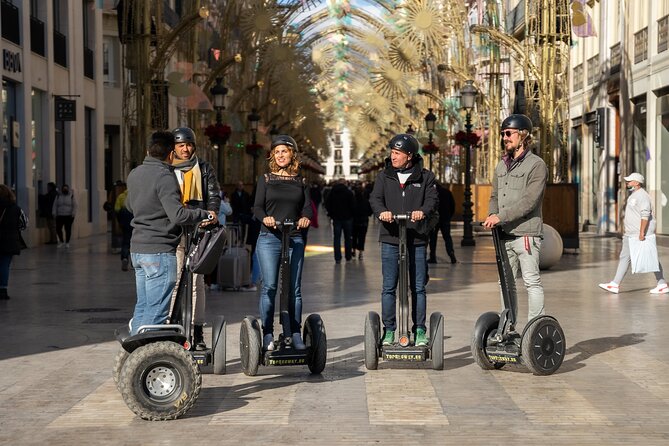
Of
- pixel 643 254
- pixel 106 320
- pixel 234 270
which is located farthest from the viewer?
pixel 234 270

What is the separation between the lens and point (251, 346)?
9.73 m

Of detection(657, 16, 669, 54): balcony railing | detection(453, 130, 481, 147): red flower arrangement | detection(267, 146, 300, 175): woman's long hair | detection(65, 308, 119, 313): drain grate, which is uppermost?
detection(657, 16, 669, 54): balcony railing

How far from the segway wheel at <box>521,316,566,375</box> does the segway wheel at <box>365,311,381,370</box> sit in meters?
1.18

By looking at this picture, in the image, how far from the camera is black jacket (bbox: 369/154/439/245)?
10109 millimetres

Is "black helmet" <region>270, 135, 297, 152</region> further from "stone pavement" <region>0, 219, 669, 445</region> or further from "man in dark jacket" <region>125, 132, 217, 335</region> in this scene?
"stone pavement" <region>0, 219, 669, 445</region>

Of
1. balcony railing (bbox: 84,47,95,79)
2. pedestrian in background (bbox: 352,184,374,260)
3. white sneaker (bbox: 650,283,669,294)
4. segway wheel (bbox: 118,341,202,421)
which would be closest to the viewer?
segway wheel (bbox: 118,341,202,421)

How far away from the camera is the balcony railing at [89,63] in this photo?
4041 cm

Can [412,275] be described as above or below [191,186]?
below

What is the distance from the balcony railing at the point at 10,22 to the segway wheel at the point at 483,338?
22.2 m

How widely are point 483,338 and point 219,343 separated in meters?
2.16

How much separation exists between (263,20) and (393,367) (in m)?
28.9

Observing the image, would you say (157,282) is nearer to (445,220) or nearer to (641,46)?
(445,220)

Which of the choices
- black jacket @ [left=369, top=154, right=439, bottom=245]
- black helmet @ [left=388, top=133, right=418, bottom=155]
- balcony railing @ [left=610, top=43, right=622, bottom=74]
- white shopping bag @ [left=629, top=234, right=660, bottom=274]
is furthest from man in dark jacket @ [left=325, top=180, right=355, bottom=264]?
black helmet @ [left=388, top=133, right=418, bottom=155]

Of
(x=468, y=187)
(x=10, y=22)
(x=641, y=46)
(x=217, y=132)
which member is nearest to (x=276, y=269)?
(x=10, y=22)
